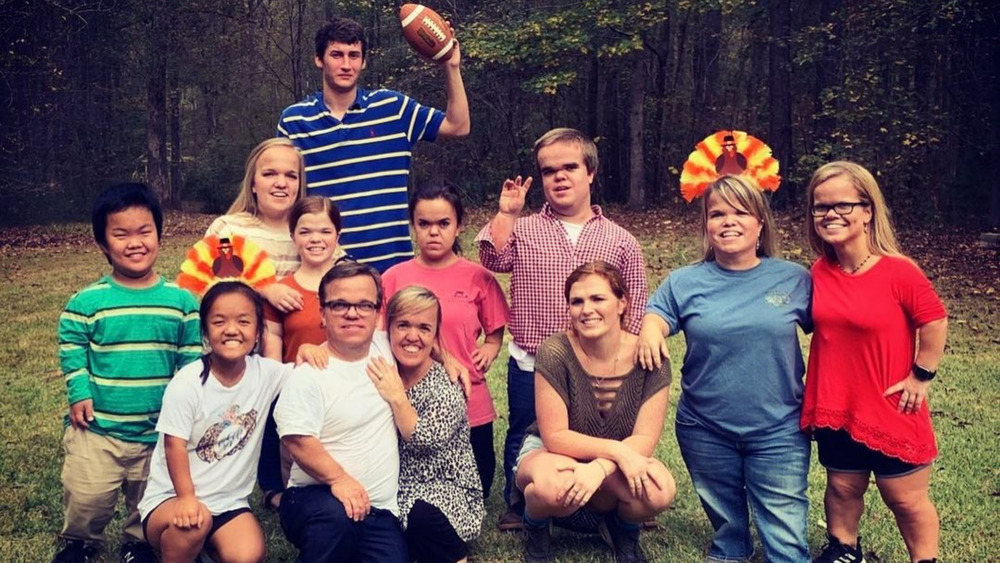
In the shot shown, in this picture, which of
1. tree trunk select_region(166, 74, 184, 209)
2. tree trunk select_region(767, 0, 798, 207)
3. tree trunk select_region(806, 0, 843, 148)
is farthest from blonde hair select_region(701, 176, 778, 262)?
tree trunk select_region(166, 74, 184, 209)

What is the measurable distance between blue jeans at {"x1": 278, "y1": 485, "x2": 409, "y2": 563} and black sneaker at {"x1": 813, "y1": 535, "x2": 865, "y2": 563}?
1699mm

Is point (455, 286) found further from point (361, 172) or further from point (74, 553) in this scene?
point (74, 553)

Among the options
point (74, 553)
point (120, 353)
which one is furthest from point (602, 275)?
point (74, 553)

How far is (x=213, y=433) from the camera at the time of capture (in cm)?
329

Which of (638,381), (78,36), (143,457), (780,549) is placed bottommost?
(780,549)

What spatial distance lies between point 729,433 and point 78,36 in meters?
21.8

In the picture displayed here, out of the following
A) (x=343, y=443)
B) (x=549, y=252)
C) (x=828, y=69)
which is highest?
(x=828, y=69)

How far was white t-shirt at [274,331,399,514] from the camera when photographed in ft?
10.7

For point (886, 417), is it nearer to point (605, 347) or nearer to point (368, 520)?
point (605, 347)

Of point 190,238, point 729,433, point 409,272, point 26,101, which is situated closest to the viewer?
point 729,433

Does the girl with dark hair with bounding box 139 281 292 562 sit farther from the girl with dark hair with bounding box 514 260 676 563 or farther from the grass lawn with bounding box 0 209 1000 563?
the girl with dark hair with bounding box 514 260 676 563

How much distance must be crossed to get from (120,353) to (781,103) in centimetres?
1757

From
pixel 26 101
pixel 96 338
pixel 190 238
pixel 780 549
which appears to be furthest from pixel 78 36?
pixel 780 549

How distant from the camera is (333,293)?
3.35m
